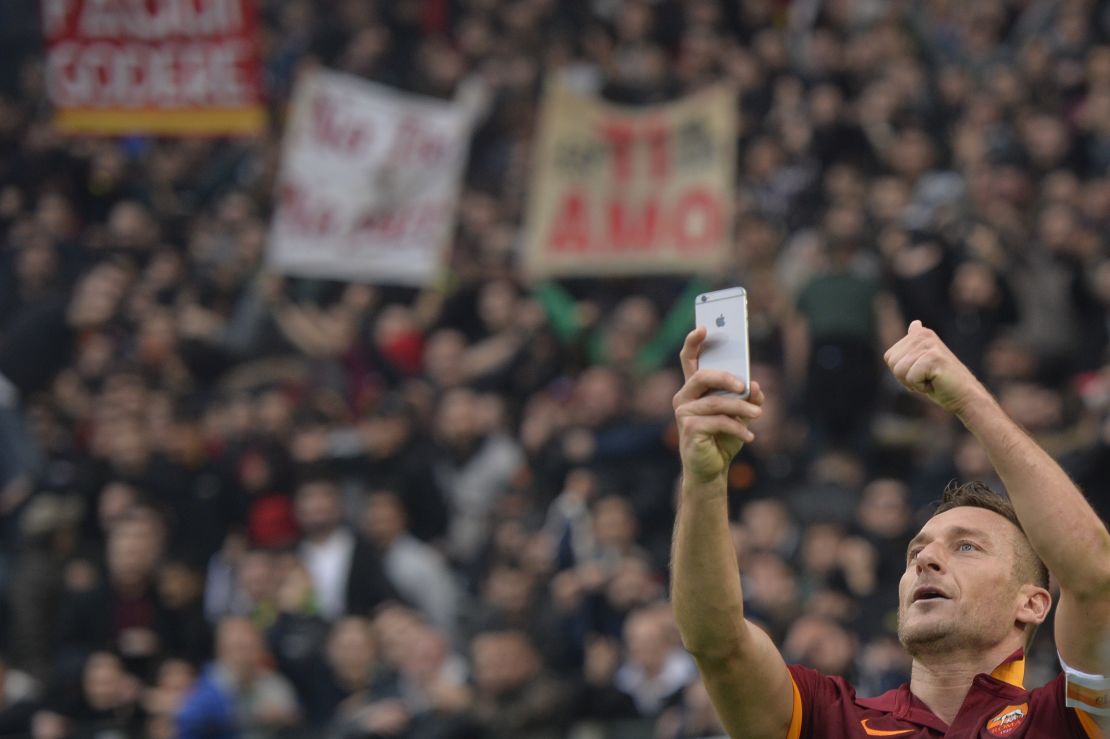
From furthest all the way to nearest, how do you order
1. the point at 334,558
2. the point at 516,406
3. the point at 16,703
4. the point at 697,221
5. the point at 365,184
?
the point at 365,184
the point at 697,221
the point at 516,406
the point at 334,558
the point at 16,703

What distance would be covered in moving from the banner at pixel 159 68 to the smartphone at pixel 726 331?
7.83 metres

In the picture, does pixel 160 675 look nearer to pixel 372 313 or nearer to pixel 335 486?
pixel 335 486

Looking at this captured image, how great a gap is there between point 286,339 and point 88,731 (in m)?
3.84

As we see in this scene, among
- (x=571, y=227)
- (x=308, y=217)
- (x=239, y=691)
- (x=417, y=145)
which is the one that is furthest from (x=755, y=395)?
(x=417, y=145)

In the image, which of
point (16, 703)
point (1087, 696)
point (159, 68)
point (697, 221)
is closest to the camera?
point (1087, 696)

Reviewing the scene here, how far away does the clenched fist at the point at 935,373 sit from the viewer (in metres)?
3.32

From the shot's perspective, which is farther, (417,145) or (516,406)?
(417,145)

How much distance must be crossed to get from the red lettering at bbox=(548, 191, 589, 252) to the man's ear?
779cm

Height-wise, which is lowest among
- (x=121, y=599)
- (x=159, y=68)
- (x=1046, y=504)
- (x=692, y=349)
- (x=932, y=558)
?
(x=121, y=599)

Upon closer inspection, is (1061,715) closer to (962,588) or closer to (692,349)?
(962,588)

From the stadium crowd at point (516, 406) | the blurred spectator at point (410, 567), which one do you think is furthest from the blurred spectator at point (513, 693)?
the blurred spectator at point (410, 567)

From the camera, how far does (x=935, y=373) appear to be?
332 centimetres

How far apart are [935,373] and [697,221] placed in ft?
26.0

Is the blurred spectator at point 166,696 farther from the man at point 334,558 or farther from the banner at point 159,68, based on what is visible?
the banner at point 159,68
